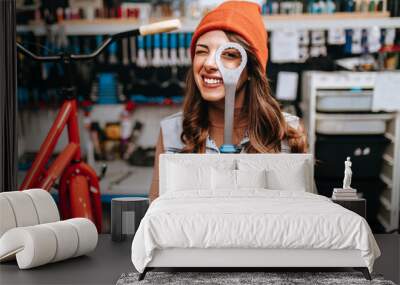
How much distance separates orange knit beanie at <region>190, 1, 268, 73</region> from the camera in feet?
17.1

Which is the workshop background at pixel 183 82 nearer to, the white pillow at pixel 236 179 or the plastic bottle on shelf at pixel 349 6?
the plastic bottle on shelf at pixel 349 6

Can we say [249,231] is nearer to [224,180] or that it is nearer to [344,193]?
[224,180]

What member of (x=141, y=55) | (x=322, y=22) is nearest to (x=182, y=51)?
(x=141, y=55)

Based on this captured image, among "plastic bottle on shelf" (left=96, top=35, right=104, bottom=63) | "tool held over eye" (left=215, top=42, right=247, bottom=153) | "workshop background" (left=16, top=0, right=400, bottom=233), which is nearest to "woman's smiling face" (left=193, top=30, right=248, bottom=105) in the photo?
"tool held over eye" (left=215, top=42, right=247, bottom=153)

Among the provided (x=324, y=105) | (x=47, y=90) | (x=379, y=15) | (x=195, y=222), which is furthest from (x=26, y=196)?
(x=379, y=15)

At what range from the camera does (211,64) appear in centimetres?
535

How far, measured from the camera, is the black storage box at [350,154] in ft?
18.4

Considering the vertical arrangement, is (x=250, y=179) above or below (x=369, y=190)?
above

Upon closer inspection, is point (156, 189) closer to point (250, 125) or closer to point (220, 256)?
point (250, 125)

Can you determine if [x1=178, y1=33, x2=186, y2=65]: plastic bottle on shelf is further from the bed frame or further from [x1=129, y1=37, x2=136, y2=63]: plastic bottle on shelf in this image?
the bed frame

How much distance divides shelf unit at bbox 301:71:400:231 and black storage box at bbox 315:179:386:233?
0.21ft

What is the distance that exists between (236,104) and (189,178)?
1.19 metres

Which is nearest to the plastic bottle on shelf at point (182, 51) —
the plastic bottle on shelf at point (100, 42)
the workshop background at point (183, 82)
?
the workshop background at point (183, 82)

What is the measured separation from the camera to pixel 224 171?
417 centimetres
